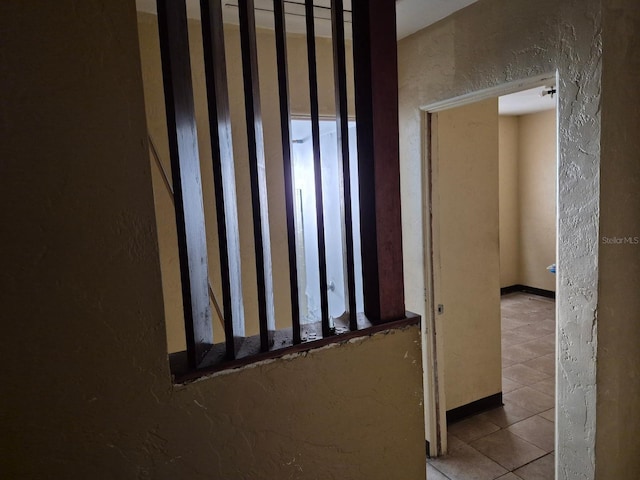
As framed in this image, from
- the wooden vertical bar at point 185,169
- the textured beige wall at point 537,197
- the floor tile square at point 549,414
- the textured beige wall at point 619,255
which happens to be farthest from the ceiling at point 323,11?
the textured beige wall at point 537,197

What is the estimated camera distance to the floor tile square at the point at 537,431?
8.21 ft

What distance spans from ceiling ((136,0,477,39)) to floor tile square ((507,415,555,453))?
246 cm

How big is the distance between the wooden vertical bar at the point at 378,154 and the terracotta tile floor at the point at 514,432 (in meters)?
1.81

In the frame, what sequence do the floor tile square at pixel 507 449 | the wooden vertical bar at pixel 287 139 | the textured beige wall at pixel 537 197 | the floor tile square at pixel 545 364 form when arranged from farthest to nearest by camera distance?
the textured beige wall at pixel 537 197 → the floor tile square at pixel 545 364 → the floor tile square at pixel 507 449 → the wooden vertical bar at pixel 287 139

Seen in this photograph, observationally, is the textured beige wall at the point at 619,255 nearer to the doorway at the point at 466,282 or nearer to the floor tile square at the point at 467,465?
the floor tile square at the point at 467,465

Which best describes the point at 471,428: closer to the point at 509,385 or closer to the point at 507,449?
the point at 507,449

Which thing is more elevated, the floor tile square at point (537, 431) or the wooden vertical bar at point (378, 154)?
the wooden vertical bar at point (378, 154)

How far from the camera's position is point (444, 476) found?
2293mm

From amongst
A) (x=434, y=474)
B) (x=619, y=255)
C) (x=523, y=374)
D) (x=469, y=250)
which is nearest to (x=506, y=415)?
(x=523, y=374)

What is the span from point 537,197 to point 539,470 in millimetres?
4056

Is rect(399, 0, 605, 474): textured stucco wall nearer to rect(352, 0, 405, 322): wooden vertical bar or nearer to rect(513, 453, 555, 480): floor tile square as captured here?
rect(513, 453, 555, 480): floor tile square

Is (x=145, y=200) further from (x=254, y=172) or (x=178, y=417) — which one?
(x=178, y=417)

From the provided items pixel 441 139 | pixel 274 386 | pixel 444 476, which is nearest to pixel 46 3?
pixel 274 386

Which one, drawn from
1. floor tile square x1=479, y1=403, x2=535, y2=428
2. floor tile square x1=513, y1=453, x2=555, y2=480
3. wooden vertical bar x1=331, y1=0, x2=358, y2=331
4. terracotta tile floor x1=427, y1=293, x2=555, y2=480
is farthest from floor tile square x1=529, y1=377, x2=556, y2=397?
wooden vertical bar x1=331, y1=0, x2=358, y2=331
